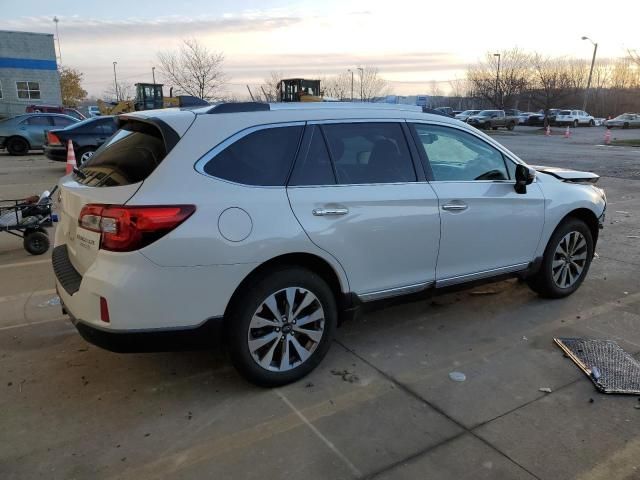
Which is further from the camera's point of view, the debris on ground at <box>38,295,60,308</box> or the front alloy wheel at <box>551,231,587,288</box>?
the front alloy wheel at <box>551,231,587,288</box>

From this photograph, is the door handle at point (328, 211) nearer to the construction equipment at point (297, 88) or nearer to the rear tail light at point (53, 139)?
the rear tail light at point (53, 139)

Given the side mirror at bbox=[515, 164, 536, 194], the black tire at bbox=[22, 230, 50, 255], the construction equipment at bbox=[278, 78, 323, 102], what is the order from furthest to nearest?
the construction equipment at bbox=[278, 78, 323, 102] → the black tire at bbox=[22, 230, 50, 255] → the side mirror at bbox=[515, 164, 536, 194]

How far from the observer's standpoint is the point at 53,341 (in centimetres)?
402

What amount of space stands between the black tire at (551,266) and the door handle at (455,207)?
1.29 m

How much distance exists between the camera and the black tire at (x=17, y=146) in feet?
59.7

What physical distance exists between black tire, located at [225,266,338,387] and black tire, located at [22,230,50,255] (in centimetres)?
423

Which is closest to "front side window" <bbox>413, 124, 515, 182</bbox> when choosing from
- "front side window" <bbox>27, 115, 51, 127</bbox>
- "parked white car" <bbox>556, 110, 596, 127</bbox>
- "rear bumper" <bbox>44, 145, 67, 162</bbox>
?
"rear bumper" <bbox>44, 145, 67, 162</bbox>

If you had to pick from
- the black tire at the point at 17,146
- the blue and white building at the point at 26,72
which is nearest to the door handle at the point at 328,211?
the black tire at the point at 17,146

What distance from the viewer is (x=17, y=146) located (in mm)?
18328

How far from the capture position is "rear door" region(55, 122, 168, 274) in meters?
2.97

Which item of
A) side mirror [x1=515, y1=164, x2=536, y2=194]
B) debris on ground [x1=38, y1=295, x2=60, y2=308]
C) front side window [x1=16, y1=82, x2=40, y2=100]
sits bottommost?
debris on ground [x1=38, y1=295, x2=60, y2=308]

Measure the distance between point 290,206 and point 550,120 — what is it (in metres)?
55.8

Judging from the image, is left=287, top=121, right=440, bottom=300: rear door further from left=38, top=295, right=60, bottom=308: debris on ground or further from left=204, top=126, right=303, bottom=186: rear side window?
left=38, top=295, right=60, bottom=308: debris on ground

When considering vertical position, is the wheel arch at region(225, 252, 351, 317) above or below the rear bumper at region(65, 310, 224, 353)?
above
